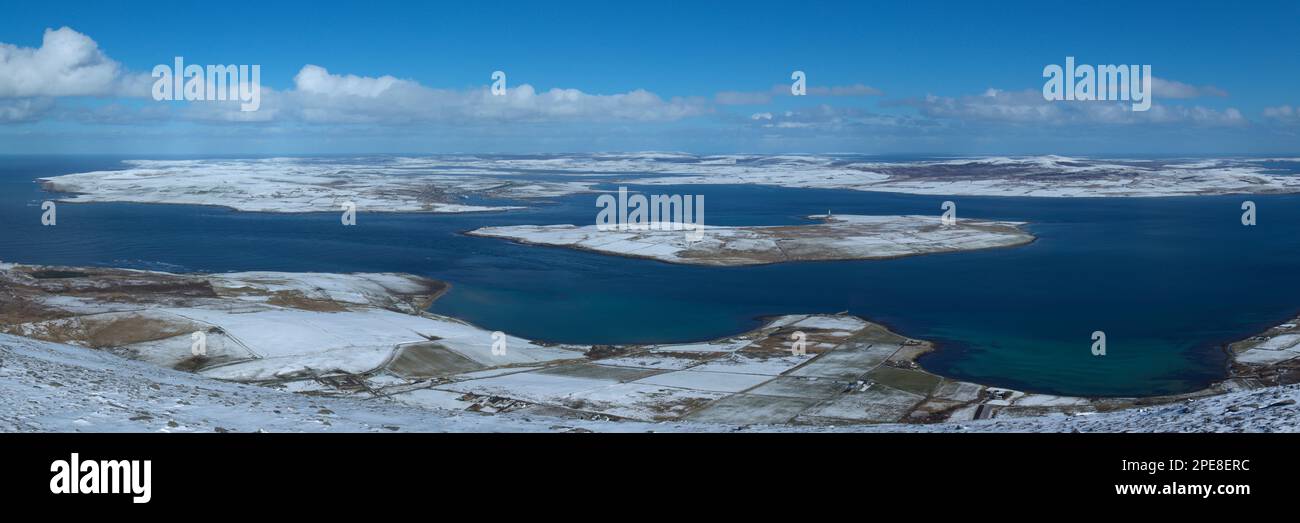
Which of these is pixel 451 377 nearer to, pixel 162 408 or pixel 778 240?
pixel 162 408

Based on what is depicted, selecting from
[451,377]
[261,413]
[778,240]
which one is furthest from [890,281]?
[261,413]

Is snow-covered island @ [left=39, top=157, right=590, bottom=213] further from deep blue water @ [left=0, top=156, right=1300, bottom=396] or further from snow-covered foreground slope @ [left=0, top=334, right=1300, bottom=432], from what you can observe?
snow-covered foreground slope @ [left=0, top=334, right=1300, bottom=432]

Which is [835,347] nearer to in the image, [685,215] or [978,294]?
[978,294]

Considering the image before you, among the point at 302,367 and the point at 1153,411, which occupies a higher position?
the point at 1153,411

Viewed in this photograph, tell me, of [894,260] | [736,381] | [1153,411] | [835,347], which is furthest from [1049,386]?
[894,260]

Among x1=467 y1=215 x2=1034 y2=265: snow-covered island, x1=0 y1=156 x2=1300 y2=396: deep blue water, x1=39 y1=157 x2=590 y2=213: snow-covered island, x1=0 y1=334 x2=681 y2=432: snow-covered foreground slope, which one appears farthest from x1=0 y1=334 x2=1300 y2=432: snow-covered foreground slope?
x1=39 y1=157 x2=590 y2=213: snow-covered island

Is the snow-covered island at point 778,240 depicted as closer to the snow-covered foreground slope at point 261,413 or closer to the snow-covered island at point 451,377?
the snow-covered island at point 451,377

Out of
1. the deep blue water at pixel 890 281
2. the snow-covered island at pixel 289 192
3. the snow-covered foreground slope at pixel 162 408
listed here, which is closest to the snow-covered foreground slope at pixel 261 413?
the snow-covered foreground slope at pixel 162 408
